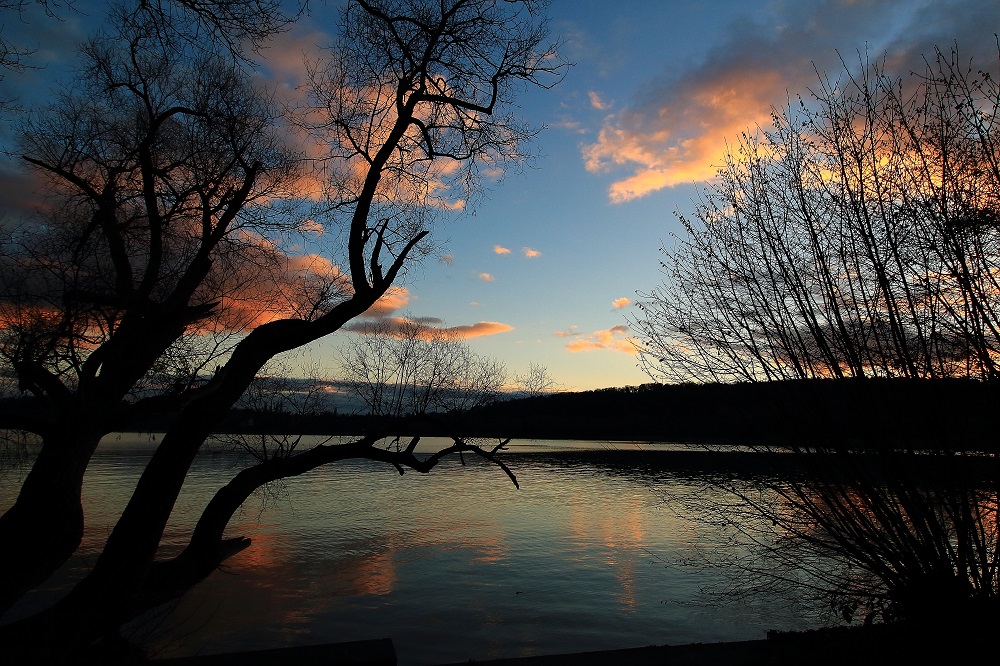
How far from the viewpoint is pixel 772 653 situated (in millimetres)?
5770

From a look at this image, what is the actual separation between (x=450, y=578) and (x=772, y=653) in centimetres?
1003

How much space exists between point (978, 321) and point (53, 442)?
27.2 feet

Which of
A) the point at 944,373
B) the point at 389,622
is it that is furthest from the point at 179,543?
the point at 944,373

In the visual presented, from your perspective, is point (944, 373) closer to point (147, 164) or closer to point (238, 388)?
point (238, 388)

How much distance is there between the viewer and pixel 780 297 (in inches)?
240

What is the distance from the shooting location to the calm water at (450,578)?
34.4 ft

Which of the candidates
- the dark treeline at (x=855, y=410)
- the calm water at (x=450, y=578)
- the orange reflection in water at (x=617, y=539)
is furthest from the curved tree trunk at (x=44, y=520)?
the orange reflection in water at (x=617, y=539)

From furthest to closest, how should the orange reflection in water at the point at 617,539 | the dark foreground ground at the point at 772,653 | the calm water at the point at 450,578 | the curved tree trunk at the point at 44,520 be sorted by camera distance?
the orange reflection in water at the point at 617,539
the calm water at the point at 450,578
the curved tree trunk at the point at 44,520
the dark foreground ground at the point at 772,653

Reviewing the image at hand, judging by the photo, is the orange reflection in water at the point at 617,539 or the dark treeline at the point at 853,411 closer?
the dark treeline at the point at 853,411

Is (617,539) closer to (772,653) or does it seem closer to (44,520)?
(772,653)

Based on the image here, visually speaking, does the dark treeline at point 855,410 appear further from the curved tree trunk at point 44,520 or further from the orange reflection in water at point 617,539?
the orange reflection in water at point 617,539

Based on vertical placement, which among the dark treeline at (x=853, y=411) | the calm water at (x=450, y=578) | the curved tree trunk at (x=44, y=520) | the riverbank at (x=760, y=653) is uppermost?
the dark treeline at (x=853, y=411)

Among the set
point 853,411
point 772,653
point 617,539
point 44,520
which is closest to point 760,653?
point 772,653

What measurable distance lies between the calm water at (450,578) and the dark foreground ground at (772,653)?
200 centimetres
